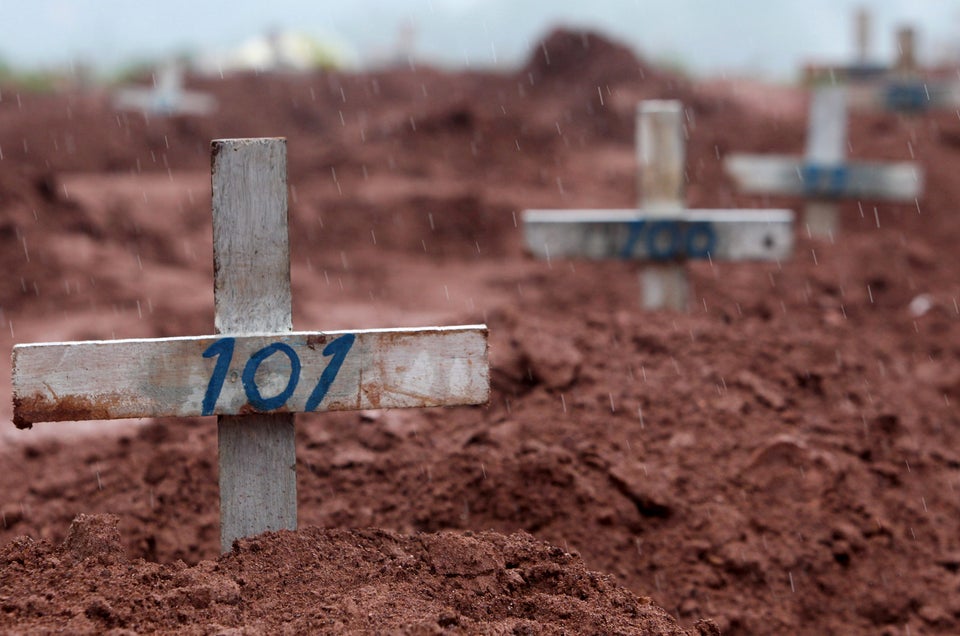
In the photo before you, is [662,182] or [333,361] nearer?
[333,361]

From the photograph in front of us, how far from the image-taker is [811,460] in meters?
3.81

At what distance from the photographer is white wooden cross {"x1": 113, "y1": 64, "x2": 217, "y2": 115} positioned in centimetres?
1867

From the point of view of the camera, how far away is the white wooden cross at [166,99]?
1867 cm

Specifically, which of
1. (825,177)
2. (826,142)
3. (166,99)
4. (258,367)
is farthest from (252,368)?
(166,99)

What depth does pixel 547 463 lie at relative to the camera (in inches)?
141

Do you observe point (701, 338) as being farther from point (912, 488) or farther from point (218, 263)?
point (218, 263)

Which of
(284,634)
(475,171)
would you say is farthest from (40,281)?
(284,634)

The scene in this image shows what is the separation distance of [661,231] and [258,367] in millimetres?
3269

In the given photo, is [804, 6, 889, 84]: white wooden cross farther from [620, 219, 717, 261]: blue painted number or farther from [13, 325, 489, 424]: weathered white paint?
[13, 325, 489, 424]: weathered white paint

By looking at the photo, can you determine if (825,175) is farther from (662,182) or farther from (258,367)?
(258,367)

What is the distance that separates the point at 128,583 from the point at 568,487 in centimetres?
157

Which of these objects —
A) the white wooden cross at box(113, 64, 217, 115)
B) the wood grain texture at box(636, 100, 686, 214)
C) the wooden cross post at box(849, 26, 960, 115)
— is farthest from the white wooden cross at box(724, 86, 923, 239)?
the white wooden cross at box(113, 64, 217, 115)

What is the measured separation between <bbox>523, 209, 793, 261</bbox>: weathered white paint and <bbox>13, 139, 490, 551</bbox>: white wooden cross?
2816 millimetres

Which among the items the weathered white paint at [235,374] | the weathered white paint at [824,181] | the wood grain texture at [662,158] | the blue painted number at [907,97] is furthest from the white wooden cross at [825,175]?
the blue painted number at [907,97]
